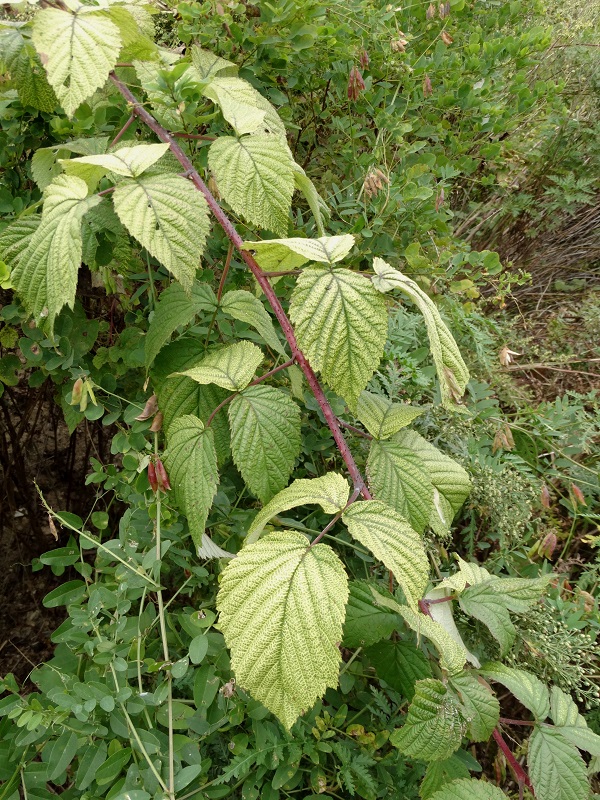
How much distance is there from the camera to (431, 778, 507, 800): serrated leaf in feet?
2.50

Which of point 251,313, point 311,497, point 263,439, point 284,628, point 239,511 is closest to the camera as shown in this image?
point 284,628

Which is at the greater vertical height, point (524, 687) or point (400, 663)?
point (524, 687)

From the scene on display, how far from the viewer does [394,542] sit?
709 mm

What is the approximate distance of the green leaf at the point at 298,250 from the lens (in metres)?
0.79

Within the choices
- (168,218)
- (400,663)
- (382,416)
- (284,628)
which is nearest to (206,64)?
(168,218)

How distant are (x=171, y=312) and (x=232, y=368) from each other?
0.56ft

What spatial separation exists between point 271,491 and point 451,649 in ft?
1.06

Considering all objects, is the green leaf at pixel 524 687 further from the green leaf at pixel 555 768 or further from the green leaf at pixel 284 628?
the green leaf at pixel 284 628

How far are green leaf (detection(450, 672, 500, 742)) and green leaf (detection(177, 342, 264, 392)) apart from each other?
0.51m

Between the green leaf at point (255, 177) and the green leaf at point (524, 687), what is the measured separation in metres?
0.74

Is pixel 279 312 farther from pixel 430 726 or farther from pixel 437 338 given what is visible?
pixel 430 726

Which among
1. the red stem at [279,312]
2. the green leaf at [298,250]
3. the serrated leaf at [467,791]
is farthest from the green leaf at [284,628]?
the green leaf at [298,250]

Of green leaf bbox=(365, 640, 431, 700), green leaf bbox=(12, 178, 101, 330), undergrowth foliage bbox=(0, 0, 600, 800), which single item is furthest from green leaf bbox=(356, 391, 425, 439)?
green leaf bbox=(12, 178, 101, 330)

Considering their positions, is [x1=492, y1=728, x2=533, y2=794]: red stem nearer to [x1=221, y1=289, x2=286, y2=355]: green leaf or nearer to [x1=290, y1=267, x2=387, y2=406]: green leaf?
[x1=290, y1=267, x2=387, y2=406]: green leaf
